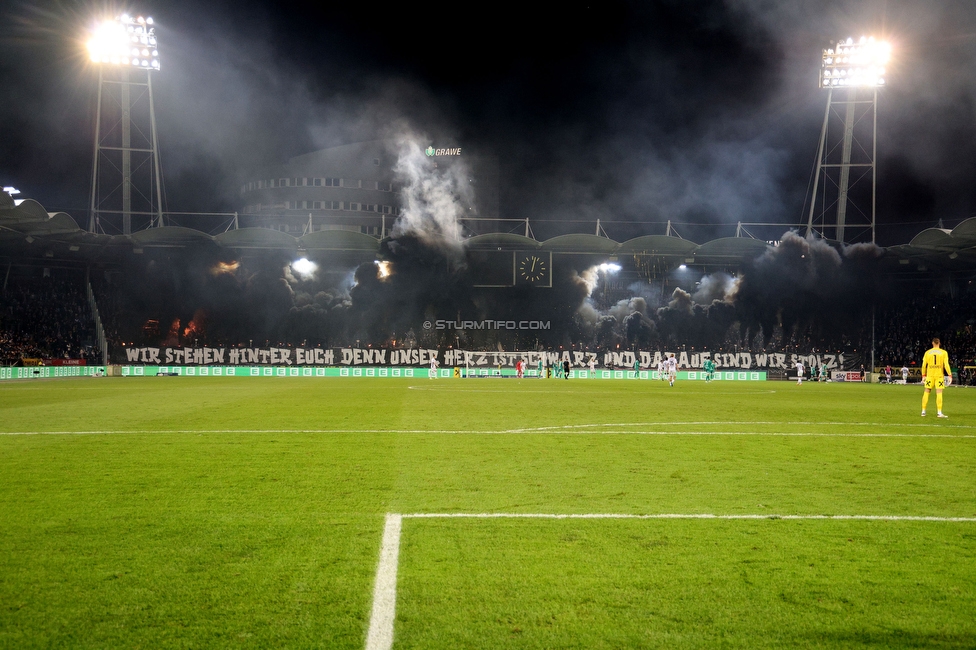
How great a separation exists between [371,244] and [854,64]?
115ft

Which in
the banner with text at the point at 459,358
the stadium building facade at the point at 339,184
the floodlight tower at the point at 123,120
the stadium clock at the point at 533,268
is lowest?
the banner with text at the point at 459,358

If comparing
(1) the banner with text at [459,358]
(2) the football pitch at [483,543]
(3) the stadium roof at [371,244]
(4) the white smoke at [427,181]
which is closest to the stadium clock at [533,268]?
(3) the stadium roof at [371,244]

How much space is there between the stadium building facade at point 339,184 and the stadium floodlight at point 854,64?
204ft

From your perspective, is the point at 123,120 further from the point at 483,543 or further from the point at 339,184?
the point at 339,184

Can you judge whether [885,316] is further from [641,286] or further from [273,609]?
[273,609]

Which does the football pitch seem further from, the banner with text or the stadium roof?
the banner with text

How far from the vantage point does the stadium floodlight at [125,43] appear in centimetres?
4450

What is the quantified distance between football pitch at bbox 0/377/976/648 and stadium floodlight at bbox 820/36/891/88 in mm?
41484

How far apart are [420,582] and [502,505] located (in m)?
2.27

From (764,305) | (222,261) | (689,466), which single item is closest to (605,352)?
(764,305)

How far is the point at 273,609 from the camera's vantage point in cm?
396

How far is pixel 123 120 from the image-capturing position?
47.3m

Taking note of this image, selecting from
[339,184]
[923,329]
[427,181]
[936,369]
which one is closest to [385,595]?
→ [936,369]

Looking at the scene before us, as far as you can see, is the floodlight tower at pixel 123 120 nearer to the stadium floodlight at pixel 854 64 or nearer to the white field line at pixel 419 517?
the stadium floodlight at pixel 854 64
